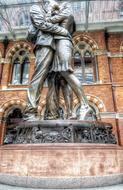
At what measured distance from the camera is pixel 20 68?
12656 mm

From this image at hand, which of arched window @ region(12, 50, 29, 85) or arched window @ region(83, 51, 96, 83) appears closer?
arched window @ region(83, 51, 96, 83)

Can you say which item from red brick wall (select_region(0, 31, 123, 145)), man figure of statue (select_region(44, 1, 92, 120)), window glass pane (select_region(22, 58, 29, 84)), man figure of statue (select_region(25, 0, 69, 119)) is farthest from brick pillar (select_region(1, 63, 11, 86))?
man figure of statue (select_region(44, 1, 92, 120))

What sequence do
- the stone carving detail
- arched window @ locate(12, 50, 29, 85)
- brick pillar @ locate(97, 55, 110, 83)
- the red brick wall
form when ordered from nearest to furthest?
the stone carving detail → the red brick wall → brick pillar @ locate(97, 55, 110, 83) → arched window @ locate(12, 50, 29, 85)

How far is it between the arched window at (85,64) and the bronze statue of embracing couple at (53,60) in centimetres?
778

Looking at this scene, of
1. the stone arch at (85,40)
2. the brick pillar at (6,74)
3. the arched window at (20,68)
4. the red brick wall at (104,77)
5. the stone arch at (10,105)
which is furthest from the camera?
the arched window at (20,68)

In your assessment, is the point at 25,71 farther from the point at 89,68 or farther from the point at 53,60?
the point at 53,60

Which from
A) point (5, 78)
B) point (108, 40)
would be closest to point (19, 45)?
point (5, 78)

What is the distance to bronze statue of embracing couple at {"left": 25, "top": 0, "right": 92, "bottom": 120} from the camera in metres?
3.86

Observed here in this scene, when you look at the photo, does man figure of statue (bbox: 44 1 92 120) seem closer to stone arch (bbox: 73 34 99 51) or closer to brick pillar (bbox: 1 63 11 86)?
stone arch (bbox: 73 34 99 51)

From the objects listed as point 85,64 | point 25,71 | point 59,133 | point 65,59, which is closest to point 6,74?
point 25,71

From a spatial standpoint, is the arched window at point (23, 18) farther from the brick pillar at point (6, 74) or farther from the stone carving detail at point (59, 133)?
the stone carving detail at point (59, 133)

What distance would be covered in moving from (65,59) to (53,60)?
0.31 m

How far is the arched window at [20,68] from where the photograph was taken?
12.6 meters

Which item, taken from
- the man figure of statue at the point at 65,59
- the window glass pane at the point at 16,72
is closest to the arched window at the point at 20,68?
the window glass pane at the point at 16,72
